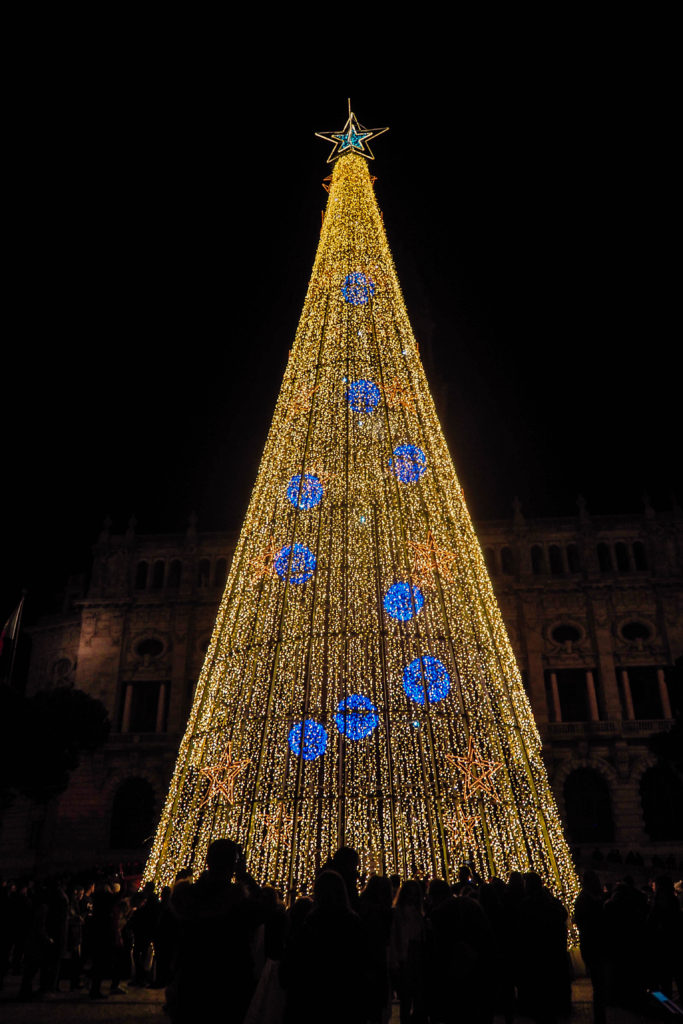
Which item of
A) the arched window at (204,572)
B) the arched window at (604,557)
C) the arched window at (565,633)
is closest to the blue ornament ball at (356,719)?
the arched window at (565,633)

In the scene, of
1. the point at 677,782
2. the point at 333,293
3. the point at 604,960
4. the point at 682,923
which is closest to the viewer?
the point at 604,960

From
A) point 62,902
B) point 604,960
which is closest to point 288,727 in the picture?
point 62,902

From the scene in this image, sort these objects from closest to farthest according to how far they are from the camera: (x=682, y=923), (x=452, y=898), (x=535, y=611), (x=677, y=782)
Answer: (x=452, y=898) < (x=682, y=923) < (x=677, y=782) < (x=535, y=611)

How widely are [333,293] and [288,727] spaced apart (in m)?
6.56

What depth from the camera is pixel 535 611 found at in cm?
3566

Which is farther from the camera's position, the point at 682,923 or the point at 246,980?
the point at 682,923

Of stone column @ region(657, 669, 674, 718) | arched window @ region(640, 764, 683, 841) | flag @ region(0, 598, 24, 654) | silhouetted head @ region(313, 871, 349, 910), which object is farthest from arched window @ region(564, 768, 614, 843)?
silhouetted head @ region(313, 871, 349, 910)

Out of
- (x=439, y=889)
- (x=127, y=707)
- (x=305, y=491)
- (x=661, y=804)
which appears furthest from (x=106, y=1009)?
(x=661, y=804)

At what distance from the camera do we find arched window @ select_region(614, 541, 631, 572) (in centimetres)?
3688

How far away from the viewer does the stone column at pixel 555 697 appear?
110 ft

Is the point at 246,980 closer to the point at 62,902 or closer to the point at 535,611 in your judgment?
the point at 62,902

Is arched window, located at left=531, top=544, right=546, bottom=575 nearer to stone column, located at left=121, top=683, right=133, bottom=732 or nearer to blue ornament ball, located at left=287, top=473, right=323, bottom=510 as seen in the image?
stone column, located at left=121, top=683, right=133, bottom=732

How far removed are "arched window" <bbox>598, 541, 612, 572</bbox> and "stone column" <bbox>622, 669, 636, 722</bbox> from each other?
5.42 metres

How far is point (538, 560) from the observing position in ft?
123
